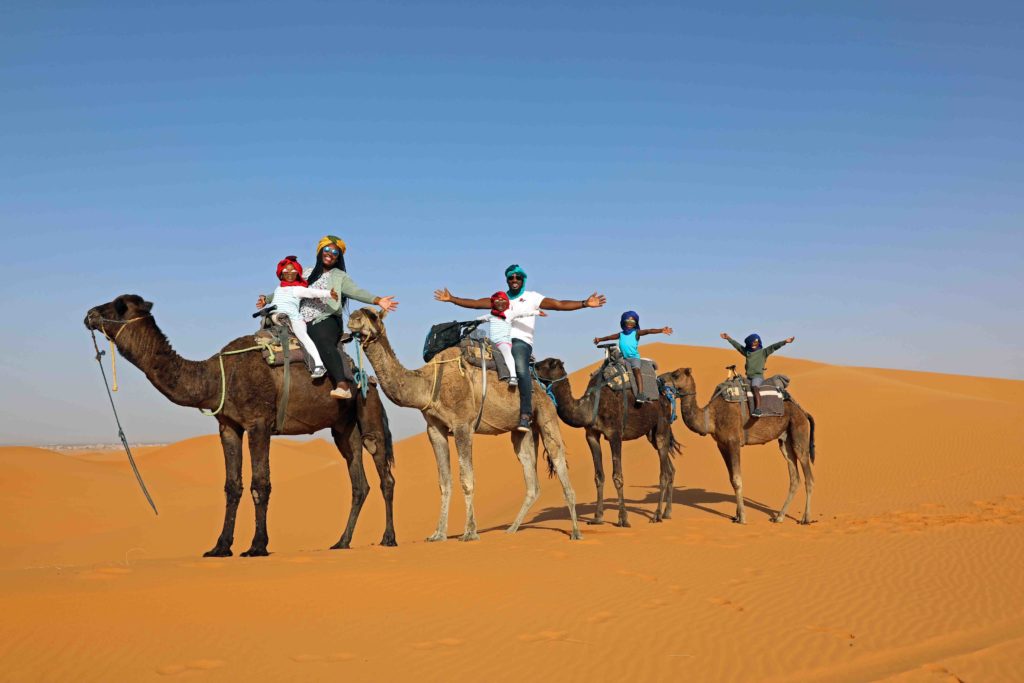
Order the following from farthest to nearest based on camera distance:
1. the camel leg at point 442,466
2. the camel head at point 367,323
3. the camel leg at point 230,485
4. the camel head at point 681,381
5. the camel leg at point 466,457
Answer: the camel head at point 681,381, the camel leg at point 442,466, the camel leg at point 466,457, the camel head at point 367,323, the camel leg at point 230,485

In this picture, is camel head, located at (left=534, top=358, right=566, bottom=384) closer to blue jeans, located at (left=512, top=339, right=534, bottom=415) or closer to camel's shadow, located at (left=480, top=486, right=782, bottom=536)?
blue jeans, located at (left=512, top=339, right=534, bottom=415)

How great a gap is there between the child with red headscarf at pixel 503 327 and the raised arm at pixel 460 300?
0.12 m

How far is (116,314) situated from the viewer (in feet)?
35.4

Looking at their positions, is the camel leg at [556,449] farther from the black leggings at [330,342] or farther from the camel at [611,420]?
the black leggings at [330,342]

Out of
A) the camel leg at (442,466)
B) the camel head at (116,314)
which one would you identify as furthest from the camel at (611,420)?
the camel head at (116,314)

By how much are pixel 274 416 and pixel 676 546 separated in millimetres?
5973

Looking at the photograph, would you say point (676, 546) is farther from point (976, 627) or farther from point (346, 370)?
point (346, 370)

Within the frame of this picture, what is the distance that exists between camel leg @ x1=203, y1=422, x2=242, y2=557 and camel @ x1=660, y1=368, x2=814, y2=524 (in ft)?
29.6

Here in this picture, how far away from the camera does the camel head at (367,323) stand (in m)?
11.0

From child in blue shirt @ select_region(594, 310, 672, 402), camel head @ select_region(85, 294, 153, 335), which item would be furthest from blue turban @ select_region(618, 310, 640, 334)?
camel head @ select_region(85, 294, 153, 335)

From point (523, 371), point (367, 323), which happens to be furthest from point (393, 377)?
point (523, 371)

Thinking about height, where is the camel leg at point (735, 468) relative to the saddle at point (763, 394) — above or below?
below

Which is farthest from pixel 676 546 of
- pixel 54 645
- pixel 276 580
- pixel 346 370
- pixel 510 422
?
pixel 54 645

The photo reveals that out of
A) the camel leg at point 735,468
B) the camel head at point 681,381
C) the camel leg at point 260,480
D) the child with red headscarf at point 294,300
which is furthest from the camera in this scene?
the camel head at point 681,381
